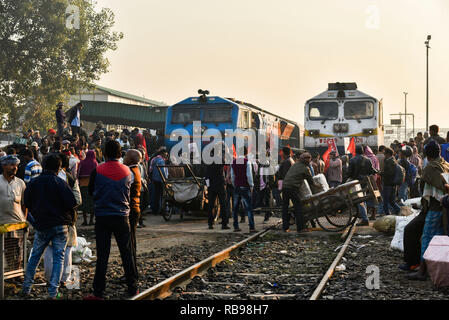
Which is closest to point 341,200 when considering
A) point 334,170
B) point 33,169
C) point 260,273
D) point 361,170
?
point 361,170

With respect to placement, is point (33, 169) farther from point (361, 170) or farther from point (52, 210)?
point (361, 170)

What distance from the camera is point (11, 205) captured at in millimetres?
7504

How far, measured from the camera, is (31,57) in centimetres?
4100

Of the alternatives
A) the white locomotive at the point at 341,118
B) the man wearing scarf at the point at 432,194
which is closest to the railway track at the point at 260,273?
the man wearing scarf at the point at 432,194

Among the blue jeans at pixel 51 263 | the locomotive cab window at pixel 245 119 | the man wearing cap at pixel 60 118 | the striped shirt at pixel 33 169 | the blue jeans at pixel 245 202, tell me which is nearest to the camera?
the blue jeans at pixel 51 263

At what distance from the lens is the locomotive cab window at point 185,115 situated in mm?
20228

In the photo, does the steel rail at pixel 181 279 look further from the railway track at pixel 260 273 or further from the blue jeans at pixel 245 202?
the blue jeans at pixel 245 202

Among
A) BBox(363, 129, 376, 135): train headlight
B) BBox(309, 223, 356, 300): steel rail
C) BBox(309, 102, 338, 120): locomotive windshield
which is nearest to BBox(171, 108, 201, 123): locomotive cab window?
BBox(309, 102, 338, 120): locomotive windshield

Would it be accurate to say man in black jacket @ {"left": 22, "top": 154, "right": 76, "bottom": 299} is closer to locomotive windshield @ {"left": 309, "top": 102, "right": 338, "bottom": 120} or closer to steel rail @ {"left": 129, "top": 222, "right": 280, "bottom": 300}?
steel rail @ {"left": 129, "top": 222, "right": 280, "bottom": 300}

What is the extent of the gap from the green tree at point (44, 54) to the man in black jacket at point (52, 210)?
116 ft

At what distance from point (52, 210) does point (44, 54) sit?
3697 centimetres

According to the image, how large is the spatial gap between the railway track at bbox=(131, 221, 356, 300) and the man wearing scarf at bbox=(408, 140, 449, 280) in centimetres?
144
